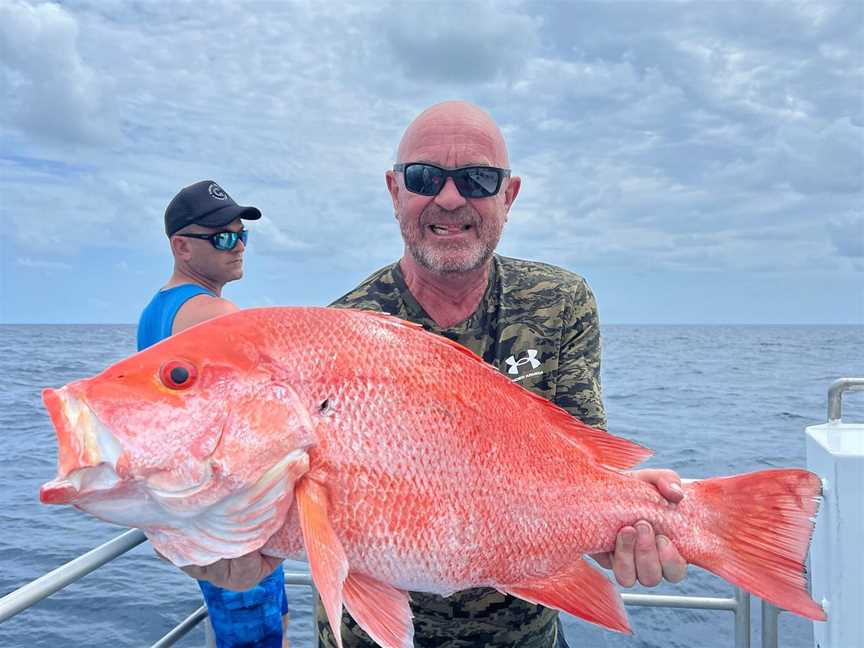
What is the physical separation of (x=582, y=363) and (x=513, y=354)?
0.29 meters

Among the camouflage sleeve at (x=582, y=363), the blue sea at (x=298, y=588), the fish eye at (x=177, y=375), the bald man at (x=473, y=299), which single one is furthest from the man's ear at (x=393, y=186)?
the blue sea at (x=298, y=588)

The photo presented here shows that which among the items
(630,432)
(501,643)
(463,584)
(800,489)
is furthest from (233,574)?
(630,432)

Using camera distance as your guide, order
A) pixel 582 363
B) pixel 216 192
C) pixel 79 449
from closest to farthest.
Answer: pixel 79 449, pixel 582 363, pixel 216 192

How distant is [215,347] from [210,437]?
0.23m

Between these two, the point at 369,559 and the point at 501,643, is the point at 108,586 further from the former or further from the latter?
the point at 369,559

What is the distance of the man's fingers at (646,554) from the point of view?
6.33ft

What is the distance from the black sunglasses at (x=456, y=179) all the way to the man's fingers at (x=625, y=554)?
1.25 metres

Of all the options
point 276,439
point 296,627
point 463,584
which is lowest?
point 296,627

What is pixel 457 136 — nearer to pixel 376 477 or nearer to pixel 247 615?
pixel 376 477

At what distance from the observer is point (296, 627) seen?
651cm

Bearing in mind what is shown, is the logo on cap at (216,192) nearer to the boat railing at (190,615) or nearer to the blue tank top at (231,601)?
the blue tank top at (231,601)

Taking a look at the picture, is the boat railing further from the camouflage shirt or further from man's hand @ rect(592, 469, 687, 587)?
man's hand @ rect(592, 469, 687, 587)

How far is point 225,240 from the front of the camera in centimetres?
382

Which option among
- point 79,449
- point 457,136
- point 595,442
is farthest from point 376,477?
point 457,136
